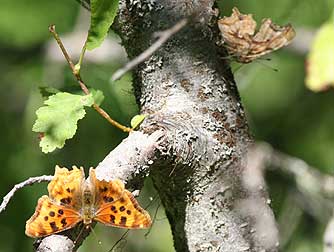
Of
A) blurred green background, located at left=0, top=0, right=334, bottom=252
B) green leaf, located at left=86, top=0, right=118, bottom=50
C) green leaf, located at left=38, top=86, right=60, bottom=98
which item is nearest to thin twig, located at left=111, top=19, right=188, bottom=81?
green leaf, located at left=86, top=0, right=118, bottom=50

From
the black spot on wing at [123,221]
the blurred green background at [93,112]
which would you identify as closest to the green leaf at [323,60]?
the blurred green background at [93,112]

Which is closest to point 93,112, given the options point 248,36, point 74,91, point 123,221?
point 74,91

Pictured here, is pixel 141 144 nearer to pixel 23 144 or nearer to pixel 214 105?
pixel 214 105

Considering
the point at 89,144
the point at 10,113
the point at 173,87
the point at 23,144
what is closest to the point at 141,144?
the point at 173,87

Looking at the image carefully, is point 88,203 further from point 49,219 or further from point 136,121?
point 136,121

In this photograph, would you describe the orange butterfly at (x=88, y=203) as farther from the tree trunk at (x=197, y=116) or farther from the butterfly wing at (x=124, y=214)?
the tree trunk at (x=197, y=116)

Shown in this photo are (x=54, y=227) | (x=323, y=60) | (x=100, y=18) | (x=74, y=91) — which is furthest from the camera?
(x=323, y=60)
